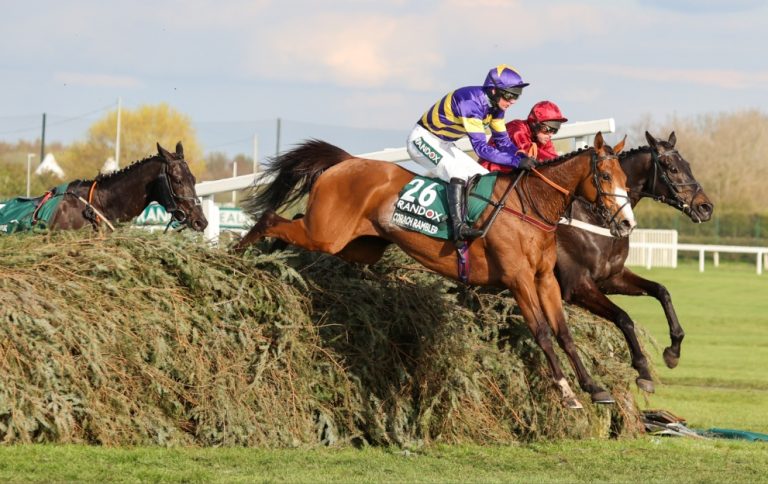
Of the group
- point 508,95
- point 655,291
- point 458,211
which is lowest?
point 655,291

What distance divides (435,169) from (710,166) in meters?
47.4

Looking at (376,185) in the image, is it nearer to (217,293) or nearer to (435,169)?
(435,169)

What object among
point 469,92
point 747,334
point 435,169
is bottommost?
point 747,334

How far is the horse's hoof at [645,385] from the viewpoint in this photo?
852 cm

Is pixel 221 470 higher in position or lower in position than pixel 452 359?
lower

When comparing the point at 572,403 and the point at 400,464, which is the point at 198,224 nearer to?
the point at 400,464

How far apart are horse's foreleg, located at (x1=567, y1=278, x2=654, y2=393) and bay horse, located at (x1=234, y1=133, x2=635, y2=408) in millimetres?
1206

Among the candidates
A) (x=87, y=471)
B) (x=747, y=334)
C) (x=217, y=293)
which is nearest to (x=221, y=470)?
(x=87, y=471)

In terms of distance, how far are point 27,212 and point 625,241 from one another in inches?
203

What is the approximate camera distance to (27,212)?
1013 centimetres

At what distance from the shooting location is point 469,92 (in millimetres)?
8344

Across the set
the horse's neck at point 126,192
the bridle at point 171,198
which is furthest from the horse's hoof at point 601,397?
the horse's neck at point 126,192

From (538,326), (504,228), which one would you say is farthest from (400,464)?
(504,228)

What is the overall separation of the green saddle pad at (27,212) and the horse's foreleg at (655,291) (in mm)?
4787
